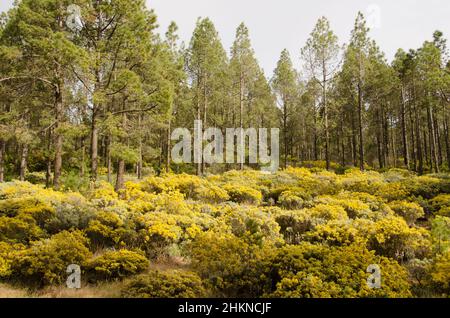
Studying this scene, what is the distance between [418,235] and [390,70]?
1092 inches

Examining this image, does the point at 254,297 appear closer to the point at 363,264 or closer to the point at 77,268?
the point at 363,264

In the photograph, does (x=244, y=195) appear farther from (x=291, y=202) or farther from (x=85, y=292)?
(x=85, y=292)

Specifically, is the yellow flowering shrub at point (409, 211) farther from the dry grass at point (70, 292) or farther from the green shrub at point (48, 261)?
the green shrub at point (48, 261)

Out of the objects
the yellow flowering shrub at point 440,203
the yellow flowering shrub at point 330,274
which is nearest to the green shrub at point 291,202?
the yellow flowering shrub at point 440,203

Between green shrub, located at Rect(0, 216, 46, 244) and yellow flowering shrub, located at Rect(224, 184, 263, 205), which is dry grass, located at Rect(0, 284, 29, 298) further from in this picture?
yellow flowering shrub, located at Rect(224, 184, 263, 205)

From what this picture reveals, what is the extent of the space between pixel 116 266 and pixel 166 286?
1656 millimetres

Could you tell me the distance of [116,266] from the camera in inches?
320

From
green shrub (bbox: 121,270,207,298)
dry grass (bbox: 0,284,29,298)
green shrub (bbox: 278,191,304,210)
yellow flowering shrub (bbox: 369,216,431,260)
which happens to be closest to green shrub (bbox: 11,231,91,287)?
dry grass (bbox: 0,284,29,298)

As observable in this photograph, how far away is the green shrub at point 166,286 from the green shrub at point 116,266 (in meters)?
0.95

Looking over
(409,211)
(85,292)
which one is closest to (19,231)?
(85,292)

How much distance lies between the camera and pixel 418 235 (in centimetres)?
933

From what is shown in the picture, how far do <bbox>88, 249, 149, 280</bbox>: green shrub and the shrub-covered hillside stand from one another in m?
0.02
